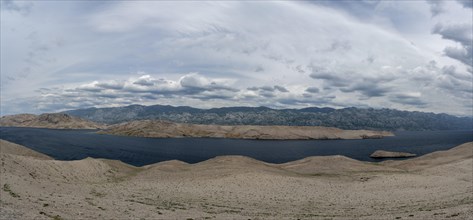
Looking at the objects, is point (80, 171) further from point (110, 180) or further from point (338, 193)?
point (338, 193)

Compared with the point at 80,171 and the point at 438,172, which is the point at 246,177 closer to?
the point at 80,171

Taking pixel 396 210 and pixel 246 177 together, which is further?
pixel 246 177

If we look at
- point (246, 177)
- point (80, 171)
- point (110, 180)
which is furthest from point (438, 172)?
point (80, 171)

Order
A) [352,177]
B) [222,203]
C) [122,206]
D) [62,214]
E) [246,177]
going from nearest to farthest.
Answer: [62,214], [122,206], [222,203], [246,177], [352,177]

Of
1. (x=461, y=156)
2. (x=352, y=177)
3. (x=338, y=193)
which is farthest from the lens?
(x=461, y=156)

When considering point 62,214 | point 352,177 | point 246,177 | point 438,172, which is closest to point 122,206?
point 62,214

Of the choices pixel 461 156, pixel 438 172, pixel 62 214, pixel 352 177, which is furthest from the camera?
pixel 461 156
